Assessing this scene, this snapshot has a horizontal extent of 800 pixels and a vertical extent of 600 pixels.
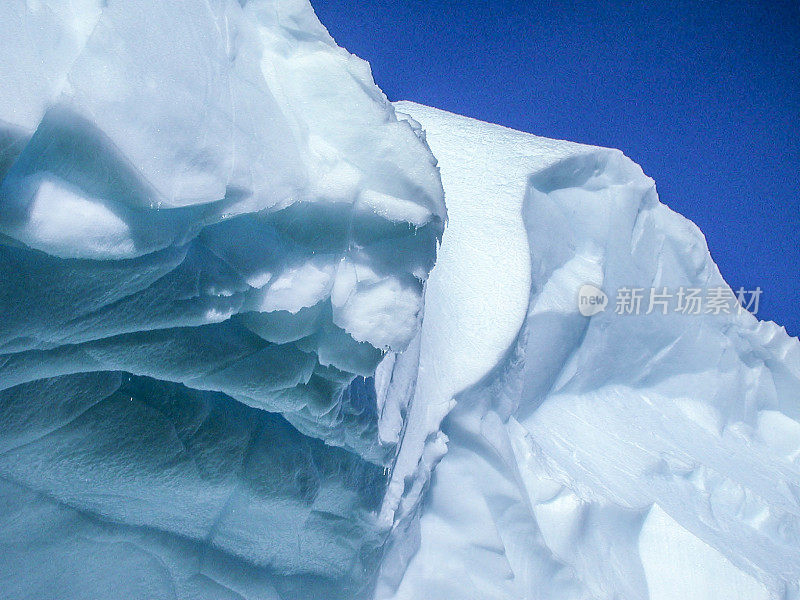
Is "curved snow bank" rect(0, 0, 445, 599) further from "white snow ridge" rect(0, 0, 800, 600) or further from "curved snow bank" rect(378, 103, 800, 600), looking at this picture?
"curved snow bank" rect(378, 103, 800, 600)

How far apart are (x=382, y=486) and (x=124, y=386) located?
32.2 inches

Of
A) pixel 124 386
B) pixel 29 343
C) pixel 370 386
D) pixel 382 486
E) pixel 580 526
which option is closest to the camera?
pixel 29 343

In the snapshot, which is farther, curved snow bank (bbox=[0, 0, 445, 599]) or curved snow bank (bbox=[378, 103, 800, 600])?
curved snow bank (bbox=[378, 103, 800, 600])

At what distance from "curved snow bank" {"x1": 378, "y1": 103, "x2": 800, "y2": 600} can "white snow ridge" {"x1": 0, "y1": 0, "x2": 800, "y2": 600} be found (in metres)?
0.02

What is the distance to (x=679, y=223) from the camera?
12.5ft

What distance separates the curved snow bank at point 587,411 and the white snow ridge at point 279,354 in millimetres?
15

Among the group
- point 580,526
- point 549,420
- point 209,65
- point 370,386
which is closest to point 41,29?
point 209,65

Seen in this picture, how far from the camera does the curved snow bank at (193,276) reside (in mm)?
794

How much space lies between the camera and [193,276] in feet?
3.30

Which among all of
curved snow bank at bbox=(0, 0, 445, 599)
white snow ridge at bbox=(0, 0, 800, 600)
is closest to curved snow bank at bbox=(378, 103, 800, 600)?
white snow ridge at bbox=(0, 0, 800, 600)

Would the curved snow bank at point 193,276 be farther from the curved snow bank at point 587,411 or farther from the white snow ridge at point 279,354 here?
the curved snow bank at point 587,411

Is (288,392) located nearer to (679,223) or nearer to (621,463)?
(621,463)

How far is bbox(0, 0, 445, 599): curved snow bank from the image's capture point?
794 millimetres

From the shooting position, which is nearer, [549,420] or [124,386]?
[124,386]
